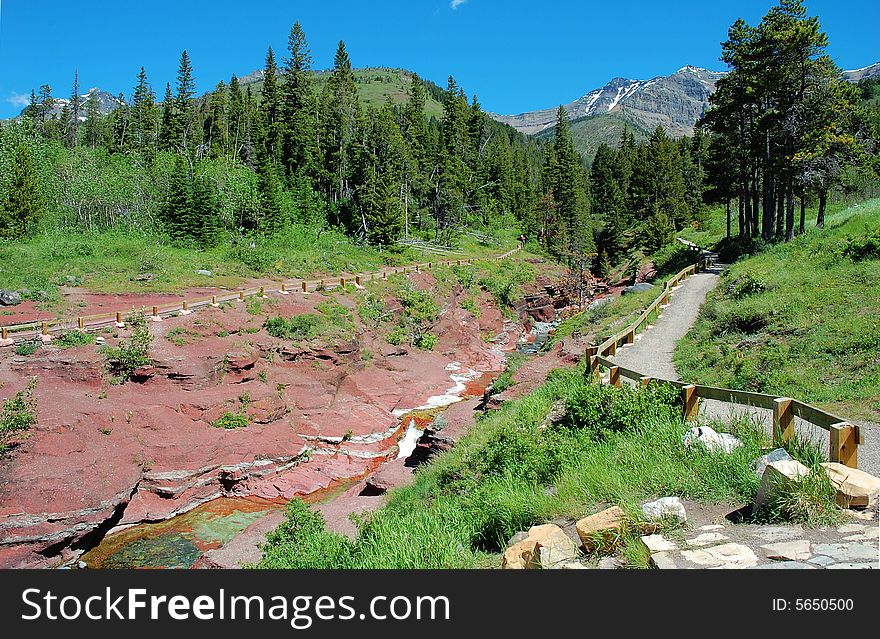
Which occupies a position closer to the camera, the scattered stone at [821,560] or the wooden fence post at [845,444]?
the scattered stone at [821,560]

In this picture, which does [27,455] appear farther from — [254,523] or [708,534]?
[708,534]

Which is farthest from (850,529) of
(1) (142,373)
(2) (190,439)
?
(1) (142,373)

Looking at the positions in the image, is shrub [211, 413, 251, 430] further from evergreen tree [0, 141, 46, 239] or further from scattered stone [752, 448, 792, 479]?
evergreen tree [0, 141, 46, 239]

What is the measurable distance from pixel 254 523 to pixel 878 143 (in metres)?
42.5

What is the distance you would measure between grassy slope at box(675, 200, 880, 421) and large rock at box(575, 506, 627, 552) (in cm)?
636

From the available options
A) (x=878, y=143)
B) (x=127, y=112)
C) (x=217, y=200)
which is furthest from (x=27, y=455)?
(x=127, y=112)

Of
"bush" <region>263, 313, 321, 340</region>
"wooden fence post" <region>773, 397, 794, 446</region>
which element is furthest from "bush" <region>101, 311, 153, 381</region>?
"wooden fence post" <region>773, 397, 794, 446</region>

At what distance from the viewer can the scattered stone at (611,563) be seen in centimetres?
621

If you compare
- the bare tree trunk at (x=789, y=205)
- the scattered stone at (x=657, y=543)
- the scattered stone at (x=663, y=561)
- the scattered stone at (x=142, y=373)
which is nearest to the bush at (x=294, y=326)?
the scattered stone at (x=142, y=373)

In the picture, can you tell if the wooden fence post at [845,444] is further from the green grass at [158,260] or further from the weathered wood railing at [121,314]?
the green grass at [158,260]

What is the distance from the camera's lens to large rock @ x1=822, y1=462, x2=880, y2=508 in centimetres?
632

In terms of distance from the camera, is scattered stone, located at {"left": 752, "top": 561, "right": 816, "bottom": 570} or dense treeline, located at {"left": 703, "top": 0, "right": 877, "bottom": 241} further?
dense treeline, located at {"left": 703, "top": 0, "right": 877, "bottom": 241}

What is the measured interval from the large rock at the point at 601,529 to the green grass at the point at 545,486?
0.17 meters

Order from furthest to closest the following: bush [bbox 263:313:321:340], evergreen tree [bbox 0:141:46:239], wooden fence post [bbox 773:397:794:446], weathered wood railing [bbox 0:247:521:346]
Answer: evergreen tree [bbox 0:141:46:239], bush [bbox 263:313:321:340], weathered wood railing [bbox 0:247:521:346], wooden fence post [bbox 773:397:794:446]
